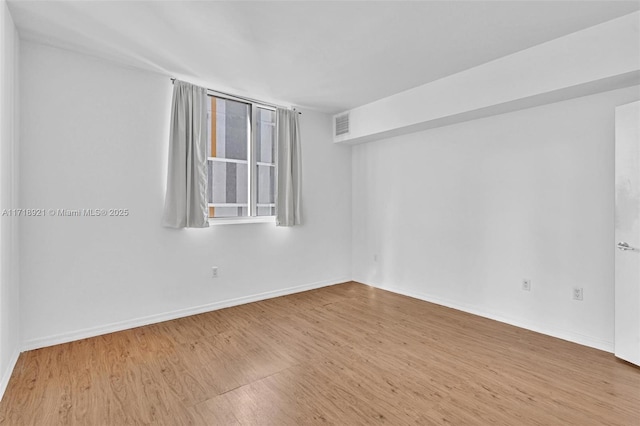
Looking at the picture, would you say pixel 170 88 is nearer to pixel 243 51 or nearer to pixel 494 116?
pixel 243 51

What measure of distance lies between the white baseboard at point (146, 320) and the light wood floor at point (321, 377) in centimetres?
11

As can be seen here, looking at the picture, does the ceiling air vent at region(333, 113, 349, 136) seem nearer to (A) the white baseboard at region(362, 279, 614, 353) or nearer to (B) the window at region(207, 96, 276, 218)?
(B) the window at region(207, 96, 276, 218)

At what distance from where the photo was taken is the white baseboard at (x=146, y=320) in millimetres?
2711

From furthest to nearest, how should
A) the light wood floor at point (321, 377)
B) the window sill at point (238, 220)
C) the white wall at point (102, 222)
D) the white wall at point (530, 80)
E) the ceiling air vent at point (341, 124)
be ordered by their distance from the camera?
the ceiling air vent at point (341, 124), the window sill at point (238, 220), the white wall at point (102, 222), the white wall at point (530, 80), the light wood floor at point (321, 377)

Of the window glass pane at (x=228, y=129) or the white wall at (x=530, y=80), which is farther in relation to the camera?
the window glass pane at (x=228, y=129)

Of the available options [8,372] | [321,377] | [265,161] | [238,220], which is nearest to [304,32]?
[265,161]

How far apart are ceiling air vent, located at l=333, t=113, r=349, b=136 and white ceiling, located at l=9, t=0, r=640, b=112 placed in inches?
48.5

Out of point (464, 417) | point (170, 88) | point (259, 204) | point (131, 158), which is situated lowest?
point (464, 417)

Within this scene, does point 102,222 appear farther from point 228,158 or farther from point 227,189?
point 228,158

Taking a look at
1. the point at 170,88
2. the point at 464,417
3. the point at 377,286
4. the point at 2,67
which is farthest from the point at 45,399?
the point at 377,286

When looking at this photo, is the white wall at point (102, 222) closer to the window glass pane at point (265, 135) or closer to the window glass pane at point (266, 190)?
the window glass pane at point (266, 190)

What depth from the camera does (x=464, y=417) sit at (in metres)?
1.81

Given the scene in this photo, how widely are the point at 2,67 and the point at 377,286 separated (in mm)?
4538

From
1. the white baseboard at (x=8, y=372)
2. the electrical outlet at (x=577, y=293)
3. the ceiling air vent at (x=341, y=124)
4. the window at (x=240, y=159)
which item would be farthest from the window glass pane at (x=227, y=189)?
the electrical outlet at (x=577, y=293)
